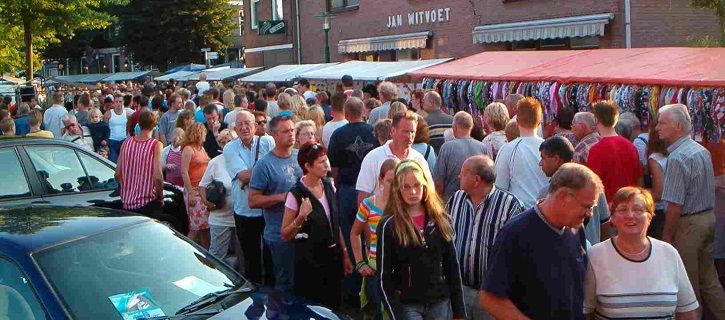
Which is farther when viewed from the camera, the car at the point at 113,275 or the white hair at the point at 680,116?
the white hair at the point at 680,116

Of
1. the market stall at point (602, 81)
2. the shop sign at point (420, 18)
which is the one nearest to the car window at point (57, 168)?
the market stall at point (602, 81)

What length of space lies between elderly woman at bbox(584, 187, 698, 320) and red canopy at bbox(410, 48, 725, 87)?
16.6ft

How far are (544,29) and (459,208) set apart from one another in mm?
16019

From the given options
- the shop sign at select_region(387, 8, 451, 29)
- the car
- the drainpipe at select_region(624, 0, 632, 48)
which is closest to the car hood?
the car

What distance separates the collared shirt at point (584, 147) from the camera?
306 inches

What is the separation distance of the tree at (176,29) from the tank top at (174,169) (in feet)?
149

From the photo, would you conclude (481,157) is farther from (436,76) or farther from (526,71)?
(436,76)

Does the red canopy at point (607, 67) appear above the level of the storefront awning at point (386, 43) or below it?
below

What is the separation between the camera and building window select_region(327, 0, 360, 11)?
31.9 meters

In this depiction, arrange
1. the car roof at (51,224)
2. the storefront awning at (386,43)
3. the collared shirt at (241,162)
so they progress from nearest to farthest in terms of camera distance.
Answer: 1. the car roof at (51,224)
2. the collared shirt at (241,162)
3. the storefront awning at (386,43)

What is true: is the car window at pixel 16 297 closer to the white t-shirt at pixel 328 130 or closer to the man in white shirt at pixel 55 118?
the white t-shirt at pixel 328 130

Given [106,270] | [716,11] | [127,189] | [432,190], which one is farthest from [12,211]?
[716,11]

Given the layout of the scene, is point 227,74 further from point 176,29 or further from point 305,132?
point 176,29

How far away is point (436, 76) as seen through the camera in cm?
1525
